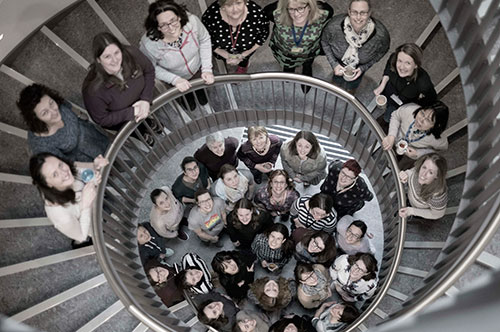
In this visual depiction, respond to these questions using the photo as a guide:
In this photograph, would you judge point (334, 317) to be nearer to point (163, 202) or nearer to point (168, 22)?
point (163, 202)

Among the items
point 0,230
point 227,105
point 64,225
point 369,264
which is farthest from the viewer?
point 227,105

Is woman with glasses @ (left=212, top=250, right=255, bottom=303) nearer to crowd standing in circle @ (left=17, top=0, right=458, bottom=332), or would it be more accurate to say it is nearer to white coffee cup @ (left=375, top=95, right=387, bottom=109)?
crowd standing in circle @ (left=17, top=0, right=458, bottom=332)

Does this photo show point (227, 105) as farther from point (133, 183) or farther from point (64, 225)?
point (64, 225)

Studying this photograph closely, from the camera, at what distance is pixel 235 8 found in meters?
5.25

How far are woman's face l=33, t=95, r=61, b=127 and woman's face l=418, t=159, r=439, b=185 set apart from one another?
139 inches

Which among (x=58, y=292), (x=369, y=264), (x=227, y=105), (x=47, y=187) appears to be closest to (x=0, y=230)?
(x=58, y=292)

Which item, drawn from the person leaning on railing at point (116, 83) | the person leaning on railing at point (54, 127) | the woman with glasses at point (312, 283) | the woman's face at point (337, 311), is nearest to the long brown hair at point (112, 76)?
the person leaning on railing at point (116, 83)

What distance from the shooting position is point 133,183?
6715mm

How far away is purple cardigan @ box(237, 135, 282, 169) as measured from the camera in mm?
7270

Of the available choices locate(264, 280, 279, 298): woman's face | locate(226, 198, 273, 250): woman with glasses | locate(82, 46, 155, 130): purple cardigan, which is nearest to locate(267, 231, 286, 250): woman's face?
locate(226, 198, 273, 250): woman with glasses

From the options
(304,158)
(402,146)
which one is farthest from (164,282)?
(402,146)

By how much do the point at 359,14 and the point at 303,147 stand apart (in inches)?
75.1

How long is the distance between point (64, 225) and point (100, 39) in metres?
1.71

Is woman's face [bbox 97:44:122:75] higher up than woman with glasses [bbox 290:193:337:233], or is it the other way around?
woman's face [bbox 97:44:122:75]
